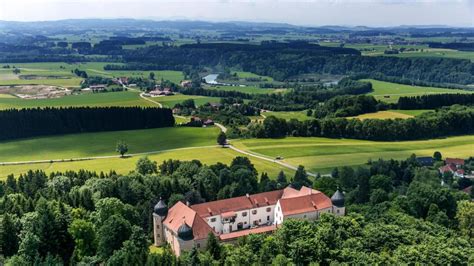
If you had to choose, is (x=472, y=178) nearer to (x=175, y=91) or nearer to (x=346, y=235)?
(x=346, y=235)

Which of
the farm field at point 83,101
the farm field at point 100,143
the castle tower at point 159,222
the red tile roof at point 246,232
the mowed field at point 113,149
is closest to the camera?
the red tile roof at point 246,232

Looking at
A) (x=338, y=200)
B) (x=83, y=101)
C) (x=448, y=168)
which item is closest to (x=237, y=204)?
(x=338, y=200)

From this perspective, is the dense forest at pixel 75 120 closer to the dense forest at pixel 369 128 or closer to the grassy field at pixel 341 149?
the dense forest at pixel 369 128

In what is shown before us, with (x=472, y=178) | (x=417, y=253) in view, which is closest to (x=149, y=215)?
(x=417, y=253)

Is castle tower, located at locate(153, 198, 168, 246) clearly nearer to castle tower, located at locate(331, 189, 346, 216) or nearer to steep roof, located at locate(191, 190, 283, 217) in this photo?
steep roof, located at locate(191, 190, 283, 217)

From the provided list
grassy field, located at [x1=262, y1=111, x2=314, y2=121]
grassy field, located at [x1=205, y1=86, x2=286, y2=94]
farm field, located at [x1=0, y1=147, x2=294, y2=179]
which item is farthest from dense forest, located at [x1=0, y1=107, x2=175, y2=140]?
grassy field, located at [x1=205, y1=86, x2=286, y2=94]

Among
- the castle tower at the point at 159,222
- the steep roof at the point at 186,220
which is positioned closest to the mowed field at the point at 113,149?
the castle tower at the point at 159,222
